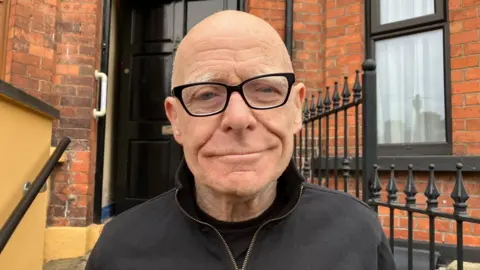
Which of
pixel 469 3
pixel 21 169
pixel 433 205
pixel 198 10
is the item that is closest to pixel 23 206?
pixel 21 169

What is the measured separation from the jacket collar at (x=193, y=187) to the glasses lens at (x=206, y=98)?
0.28 metres

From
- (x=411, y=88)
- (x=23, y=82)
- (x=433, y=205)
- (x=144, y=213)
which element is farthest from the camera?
(x=411, y=88)

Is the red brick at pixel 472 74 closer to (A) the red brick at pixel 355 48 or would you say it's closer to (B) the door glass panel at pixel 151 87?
(A) the red brick at pixel 355 48

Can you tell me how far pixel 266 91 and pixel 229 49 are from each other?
0.48 ft

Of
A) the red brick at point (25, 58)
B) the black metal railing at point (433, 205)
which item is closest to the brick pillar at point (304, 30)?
the black metal railing at point (433, 205)

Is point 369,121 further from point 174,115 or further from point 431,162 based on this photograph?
point 174,115

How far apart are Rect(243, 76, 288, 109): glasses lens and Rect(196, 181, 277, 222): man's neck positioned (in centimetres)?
24

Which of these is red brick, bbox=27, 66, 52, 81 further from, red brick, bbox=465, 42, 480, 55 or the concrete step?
red brick, bbox=465, 42, 480, 55

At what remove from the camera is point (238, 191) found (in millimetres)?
921

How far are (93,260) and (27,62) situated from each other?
9.16 ft

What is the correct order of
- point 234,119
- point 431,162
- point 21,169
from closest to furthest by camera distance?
point 234,119
point 21,169
point 431,162

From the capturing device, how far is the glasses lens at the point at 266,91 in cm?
94

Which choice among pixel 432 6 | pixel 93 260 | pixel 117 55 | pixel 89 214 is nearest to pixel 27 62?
pixel 117 55

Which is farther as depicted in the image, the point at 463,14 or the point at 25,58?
the point at 25,58
